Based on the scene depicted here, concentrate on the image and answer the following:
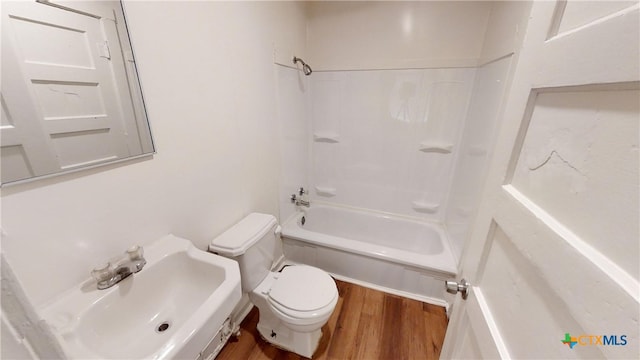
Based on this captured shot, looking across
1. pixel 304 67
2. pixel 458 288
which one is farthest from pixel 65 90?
pixel 304 67

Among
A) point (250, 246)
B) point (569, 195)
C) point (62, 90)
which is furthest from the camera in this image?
point (250, 246)

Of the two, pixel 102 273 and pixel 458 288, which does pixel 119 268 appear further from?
pixel 458 288

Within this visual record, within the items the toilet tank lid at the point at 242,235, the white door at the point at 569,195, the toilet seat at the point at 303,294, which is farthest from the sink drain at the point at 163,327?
the white door at the point at 569,195

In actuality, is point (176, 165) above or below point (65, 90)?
below

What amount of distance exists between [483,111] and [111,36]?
1.95 metres

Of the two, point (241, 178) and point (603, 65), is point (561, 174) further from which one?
point (241, 178)

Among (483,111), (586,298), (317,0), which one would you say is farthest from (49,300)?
(317,0)

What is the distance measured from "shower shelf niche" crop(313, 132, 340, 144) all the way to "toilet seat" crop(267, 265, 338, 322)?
51.2 inches

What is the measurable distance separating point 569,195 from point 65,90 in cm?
125

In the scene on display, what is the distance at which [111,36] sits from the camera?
2.59 ft

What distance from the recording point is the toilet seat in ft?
4.04

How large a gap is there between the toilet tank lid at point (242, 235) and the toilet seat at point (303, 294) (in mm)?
324

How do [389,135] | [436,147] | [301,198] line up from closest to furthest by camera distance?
[436,147]
[389,135]
[301,198]

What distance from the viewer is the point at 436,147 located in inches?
80.7
